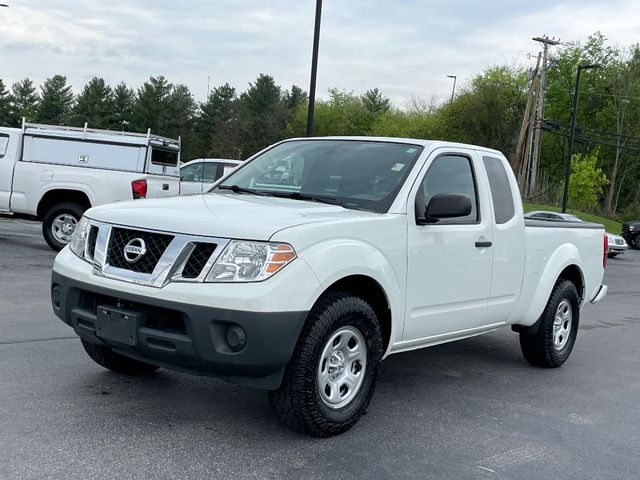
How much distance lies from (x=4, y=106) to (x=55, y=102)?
27.6ft

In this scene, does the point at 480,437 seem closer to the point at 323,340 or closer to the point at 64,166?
the point at 323,340

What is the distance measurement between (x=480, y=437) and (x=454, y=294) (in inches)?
40.7

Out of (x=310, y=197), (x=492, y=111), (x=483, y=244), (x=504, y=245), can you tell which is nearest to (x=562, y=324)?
(x=504, y=245)

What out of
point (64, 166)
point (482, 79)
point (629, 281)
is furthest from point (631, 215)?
point (64, 166)

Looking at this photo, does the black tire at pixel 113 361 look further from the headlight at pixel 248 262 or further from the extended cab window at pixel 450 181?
the extended cab window at pixel 450 181

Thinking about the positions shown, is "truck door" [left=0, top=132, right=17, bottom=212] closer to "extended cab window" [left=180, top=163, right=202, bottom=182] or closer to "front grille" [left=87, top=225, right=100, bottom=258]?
"extended cab window" [left=180, top=163, right=202, bottom=182]

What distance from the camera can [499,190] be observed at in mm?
5730

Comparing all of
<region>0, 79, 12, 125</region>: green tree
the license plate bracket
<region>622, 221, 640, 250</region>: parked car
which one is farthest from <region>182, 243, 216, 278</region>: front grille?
<region>0, 79, 12, 125</region>: green tree

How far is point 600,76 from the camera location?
69562mm

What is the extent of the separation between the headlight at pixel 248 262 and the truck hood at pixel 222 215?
2.0 inches

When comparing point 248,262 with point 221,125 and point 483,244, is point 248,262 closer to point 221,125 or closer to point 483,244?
point 483,244

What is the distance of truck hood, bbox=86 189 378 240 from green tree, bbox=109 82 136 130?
8749cm

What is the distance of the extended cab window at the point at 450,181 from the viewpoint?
4.93m

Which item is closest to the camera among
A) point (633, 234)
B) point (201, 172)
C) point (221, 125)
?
point (201, 172)
